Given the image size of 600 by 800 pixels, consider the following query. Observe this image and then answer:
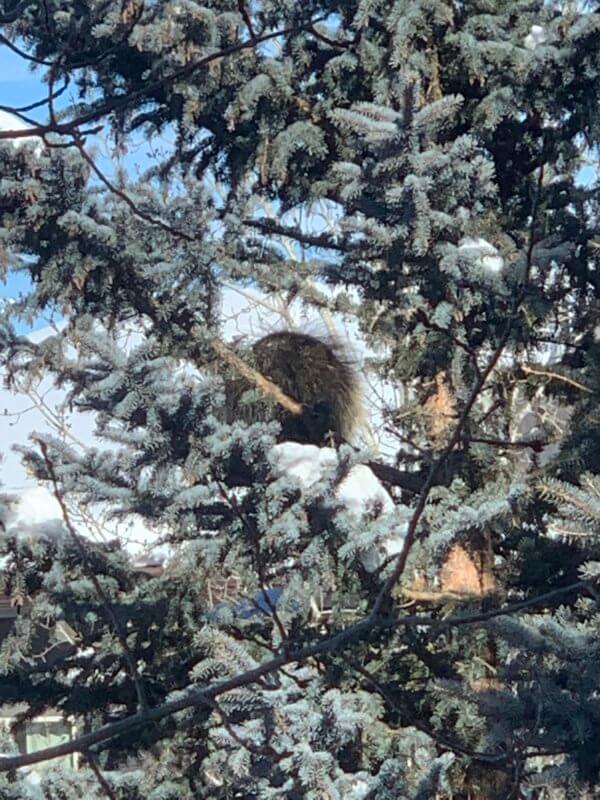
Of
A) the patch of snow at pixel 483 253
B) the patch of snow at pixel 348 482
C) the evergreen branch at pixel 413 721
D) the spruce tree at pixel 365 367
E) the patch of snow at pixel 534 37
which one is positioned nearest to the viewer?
the evergreen branch at pixel 413 721

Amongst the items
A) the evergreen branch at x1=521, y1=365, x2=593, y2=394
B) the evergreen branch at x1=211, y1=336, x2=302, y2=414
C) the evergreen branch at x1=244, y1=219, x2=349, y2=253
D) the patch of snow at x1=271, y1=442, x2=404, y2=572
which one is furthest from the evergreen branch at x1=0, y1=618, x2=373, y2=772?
the evergreen branch at x1=244, y1=219, x2=349, y2=253

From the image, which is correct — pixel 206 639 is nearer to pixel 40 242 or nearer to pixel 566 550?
pixel 566 550

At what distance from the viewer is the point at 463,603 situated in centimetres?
339

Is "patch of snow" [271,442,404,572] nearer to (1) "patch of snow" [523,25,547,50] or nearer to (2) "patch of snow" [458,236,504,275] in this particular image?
(2) "patch of snow" [458,236,504,275]

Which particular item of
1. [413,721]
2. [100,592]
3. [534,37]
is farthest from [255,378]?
[100,592]

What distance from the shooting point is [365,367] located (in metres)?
4.23

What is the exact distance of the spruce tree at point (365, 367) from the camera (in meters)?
3.01

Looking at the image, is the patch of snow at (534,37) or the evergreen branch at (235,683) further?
the patch of snow at (534,37)

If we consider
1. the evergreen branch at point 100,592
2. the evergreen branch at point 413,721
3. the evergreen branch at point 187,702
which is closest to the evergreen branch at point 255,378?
the evergreen branch at point 413,721

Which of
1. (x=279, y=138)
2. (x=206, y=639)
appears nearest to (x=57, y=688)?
(x=206, y=639)

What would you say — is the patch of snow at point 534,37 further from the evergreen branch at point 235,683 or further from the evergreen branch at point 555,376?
the evergreen branch at point 235,683

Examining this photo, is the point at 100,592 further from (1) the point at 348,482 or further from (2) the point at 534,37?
(2) the point at 534,37

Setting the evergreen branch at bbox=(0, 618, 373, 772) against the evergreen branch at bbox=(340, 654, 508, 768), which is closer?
the evergreen branch at bbox=(0, 618, 373, 772)

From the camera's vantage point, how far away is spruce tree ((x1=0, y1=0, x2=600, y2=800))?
9.87 ft
